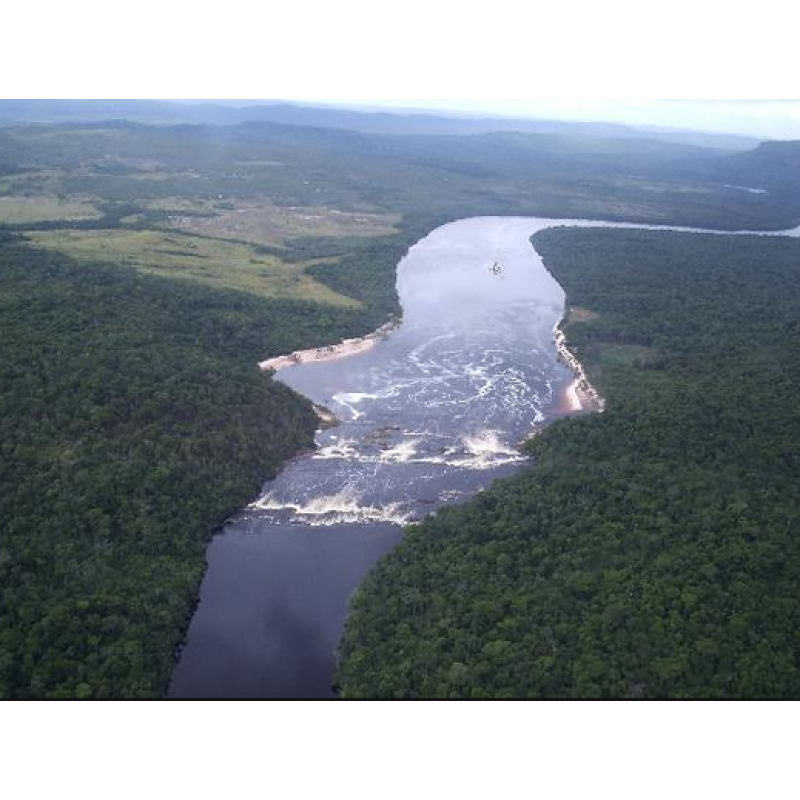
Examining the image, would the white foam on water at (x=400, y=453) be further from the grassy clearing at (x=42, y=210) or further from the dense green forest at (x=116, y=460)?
the grassy clearing at (x=42, y=210)

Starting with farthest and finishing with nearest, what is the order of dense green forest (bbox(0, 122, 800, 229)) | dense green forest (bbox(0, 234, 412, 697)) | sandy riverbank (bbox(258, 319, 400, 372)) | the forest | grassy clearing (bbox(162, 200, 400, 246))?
dense green forest (bbox(0, 122, 800, 229))
grassy clearing (bbox(162, 200, 400, 246))
sandy riverbank (bbox(258, 319, 400, 372))
the forest
dense green forest (bbox(0, 234, 412, 697))

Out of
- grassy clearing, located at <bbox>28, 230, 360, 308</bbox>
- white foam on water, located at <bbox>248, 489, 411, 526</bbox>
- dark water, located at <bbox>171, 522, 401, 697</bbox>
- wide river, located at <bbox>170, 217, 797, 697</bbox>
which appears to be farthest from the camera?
grassy clearing, located at <bbox>28, 230, 360, 308</bbox>

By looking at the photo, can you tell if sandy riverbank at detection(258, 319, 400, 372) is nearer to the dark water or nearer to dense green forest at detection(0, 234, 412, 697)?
dense green forest at detection(0, 234, 412, 697)

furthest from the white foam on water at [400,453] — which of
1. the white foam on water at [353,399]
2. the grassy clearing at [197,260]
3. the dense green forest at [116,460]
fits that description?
the grassy clearing at [197,260]


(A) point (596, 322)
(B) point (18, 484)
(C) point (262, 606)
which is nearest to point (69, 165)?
(A) point (596, 322)

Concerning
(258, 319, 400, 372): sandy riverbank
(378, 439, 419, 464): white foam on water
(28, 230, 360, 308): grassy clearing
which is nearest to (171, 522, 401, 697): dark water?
(378, 439, 419, 464): white foam on water

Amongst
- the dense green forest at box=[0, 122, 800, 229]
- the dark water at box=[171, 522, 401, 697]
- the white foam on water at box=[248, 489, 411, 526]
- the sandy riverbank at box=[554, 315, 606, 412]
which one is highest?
the dense green forest at box=[0, 122, 800, 229]

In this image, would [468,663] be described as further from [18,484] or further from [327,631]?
[18,484]
